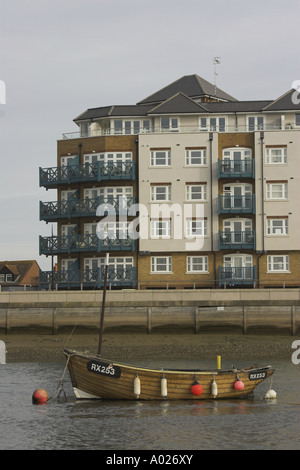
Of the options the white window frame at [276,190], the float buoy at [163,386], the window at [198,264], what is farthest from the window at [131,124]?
the float buoy at [163,386]

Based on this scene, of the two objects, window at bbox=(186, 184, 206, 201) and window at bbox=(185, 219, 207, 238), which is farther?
window at bbox=(186, 184, 206, 201)

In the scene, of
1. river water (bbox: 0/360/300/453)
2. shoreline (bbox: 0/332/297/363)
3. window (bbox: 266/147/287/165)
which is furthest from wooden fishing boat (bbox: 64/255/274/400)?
window (bbox: 266/147/287/165)

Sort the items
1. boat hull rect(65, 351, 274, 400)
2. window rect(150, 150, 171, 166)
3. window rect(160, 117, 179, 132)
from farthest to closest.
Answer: window rect(160, 117, 179, 132)
window rect(150, 150, 171, 166)
boat hull rect(65, 351, 274, 400)

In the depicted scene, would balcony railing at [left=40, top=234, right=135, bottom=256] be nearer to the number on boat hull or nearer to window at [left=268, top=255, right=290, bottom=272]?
window at [left=268, top=255, right=290, bottom=272]

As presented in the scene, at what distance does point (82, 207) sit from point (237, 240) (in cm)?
1389

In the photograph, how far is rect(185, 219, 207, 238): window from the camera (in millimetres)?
72875

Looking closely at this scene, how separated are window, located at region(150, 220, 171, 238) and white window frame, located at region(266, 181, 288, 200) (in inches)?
354

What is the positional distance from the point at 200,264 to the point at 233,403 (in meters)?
36.4

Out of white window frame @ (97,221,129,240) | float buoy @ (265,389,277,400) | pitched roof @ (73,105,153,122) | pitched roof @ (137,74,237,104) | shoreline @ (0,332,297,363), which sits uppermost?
pitched roof @ (137,74,237,104)

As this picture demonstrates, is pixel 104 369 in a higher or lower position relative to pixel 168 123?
lower

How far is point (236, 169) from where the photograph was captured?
72375 millimetres

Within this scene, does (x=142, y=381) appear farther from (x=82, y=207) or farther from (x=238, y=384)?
(x=82, y=207)

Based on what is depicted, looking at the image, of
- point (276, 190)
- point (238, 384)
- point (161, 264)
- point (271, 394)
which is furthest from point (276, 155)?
point (238, 384)

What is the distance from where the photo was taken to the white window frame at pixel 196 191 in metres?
73.2
